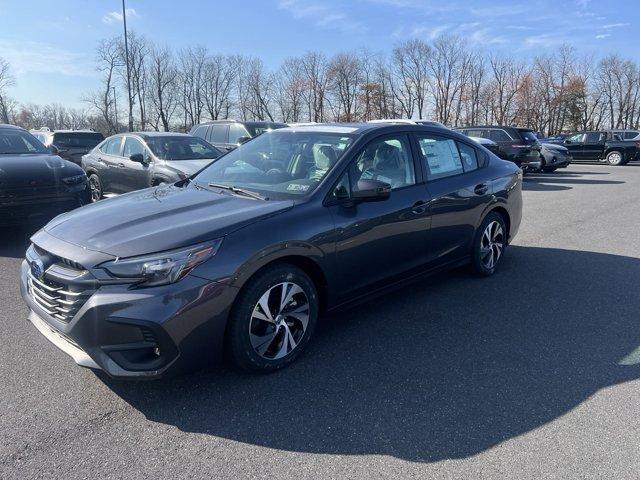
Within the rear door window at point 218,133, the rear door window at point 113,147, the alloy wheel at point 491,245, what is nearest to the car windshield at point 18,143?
the rear door window at point 113,147

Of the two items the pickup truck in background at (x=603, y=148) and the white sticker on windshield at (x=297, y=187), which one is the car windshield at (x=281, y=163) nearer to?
the white sticker on windshield at (x=297, y=187)

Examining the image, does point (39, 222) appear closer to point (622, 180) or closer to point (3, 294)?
point (3, 294)

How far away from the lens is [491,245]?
5340mm

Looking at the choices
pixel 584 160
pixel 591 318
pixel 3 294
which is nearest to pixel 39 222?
pixel 3 294

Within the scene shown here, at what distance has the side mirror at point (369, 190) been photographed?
354cm

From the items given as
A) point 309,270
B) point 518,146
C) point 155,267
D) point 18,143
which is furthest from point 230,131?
point 155,267

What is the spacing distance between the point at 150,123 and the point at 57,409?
71.5m

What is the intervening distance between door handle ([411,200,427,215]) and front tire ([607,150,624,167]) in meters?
25.6

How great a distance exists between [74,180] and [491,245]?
5634mm

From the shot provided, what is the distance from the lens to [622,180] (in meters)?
17.0

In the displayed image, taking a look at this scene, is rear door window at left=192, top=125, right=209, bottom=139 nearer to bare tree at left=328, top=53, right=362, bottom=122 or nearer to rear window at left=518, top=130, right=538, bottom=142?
rear window at left=518, top=130, right=538, bottom=142

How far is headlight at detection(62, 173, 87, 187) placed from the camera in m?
6.75

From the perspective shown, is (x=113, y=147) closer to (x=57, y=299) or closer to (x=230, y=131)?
(x=230, y=131)

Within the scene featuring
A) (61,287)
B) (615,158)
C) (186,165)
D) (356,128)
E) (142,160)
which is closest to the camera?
(61,287)
